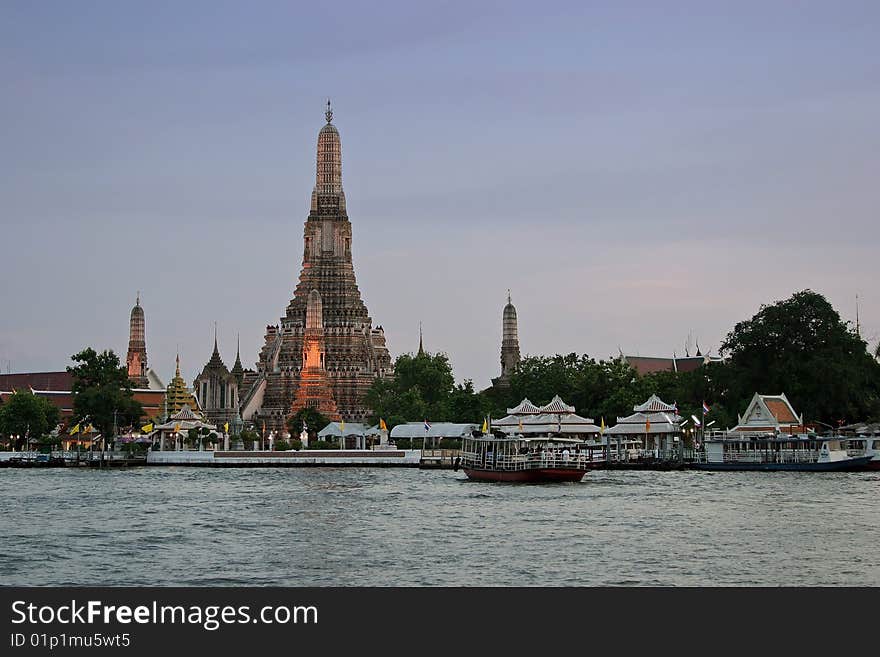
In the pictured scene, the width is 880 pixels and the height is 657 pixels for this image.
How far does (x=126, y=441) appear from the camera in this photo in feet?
440

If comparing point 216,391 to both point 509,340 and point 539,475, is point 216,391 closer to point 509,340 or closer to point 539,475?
point 509,340

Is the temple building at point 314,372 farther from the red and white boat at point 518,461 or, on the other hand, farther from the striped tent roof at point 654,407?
the red and white boat at point 518,461

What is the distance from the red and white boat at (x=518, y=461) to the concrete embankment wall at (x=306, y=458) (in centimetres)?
2612

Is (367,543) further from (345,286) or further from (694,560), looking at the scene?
→ (345,286)

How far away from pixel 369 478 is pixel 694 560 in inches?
2094

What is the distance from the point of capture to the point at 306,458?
115375mm

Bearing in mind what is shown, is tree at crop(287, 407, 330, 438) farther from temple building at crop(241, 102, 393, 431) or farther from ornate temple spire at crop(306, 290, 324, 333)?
ornate temple spire at crop(306, 290, 324, 333)

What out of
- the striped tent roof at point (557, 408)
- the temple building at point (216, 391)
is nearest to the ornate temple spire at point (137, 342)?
the temple building at point (216, 391)

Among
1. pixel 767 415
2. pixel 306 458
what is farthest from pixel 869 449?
pixel 306 458

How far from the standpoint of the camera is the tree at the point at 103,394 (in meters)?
123

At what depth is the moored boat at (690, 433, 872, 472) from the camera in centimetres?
9700

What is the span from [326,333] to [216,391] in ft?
60.3

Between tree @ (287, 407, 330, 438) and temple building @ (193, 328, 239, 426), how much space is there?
2584 cm
